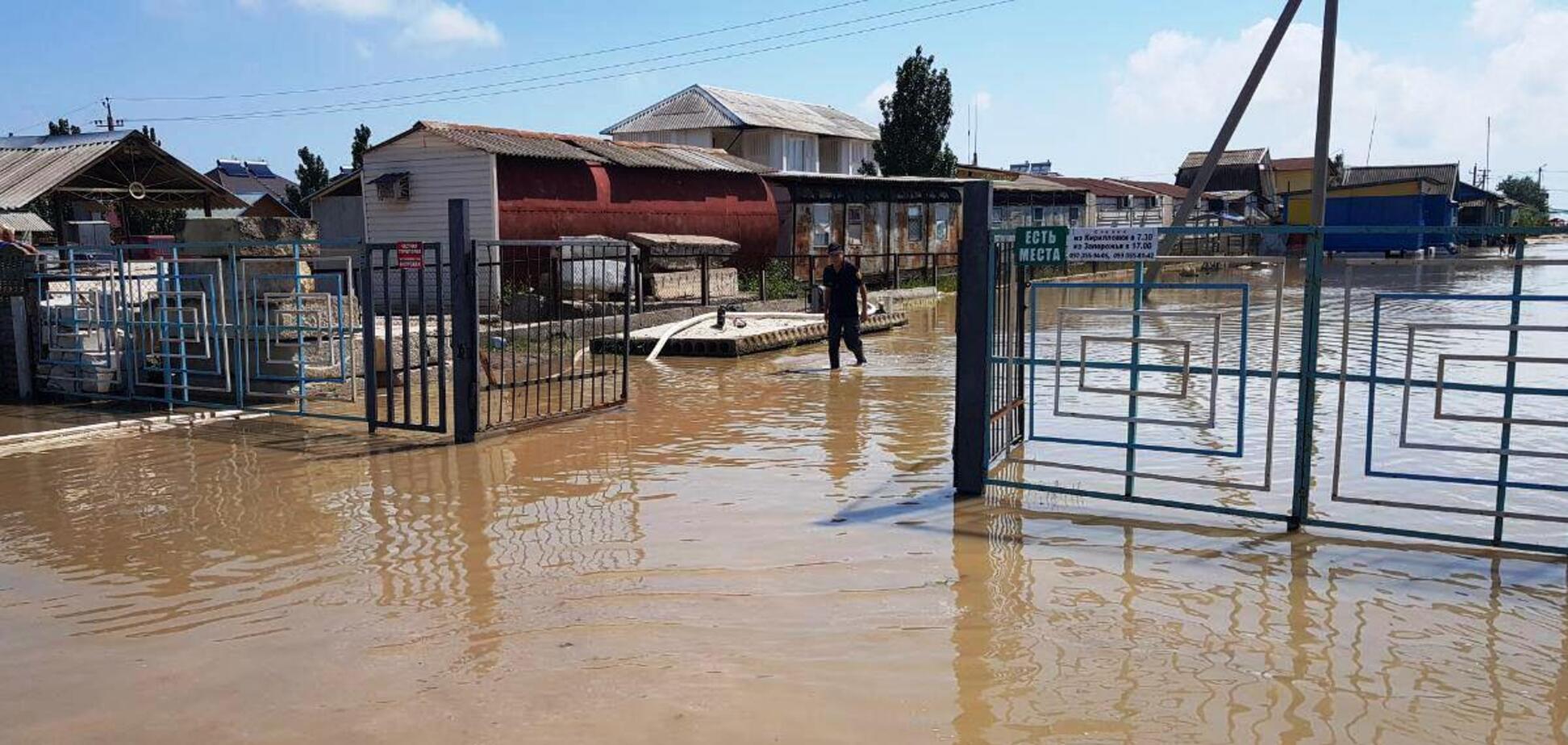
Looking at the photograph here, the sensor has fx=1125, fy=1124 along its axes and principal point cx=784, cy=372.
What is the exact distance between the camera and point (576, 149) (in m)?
27.4

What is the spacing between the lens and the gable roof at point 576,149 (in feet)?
81.8

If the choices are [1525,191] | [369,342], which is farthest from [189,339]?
[1525,191]

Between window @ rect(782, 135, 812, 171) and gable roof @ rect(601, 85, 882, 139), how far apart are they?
0.69 meters

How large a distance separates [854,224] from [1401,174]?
5235 cm

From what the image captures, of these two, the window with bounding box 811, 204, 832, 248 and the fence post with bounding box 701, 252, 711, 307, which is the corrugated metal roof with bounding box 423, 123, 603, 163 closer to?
the fence post with bounding box 701, 252, 711, 307

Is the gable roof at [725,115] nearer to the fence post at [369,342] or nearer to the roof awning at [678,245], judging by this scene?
the roof awning at [678,245]

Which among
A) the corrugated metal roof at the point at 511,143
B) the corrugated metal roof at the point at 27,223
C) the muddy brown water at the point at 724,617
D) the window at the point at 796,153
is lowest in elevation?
the muddy brown water at the point at 724,617

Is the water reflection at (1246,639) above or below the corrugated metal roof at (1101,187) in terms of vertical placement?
below

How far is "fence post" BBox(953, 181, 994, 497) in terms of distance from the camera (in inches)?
318

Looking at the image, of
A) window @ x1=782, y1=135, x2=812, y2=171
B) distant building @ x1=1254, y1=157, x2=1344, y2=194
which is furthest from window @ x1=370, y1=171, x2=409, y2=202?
distant building @ x1=1254, y1=157, x2=1344, y2=194

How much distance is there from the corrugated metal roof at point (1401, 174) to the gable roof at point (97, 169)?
60.6 m

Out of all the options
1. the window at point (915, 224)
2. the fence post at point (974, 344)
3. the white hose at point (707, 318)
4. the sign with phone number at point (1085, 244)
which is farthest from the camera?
the window at point (915, 224)

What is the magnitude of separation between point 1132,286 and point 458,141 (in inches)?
779

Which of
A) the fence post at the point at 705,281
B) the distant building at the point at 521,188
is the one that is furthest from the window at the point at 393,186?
the fence post at the point at 705,281
